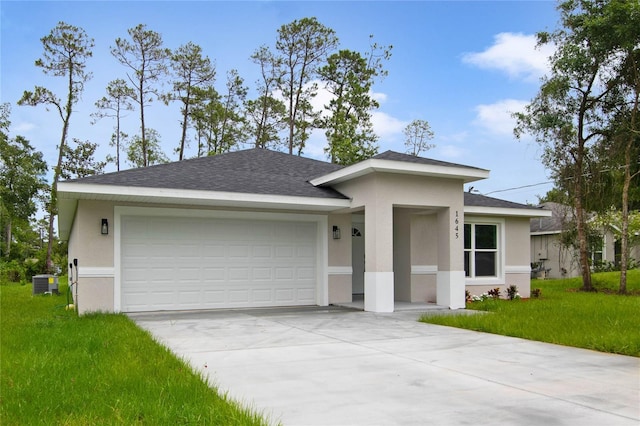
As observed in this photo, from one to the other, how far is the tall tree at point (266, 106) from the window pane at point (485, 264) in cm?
1866

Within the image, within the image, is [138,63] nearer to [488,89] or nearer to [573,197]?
[488,89]

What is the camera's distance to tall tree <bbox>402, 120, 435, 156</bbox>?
1335 inches

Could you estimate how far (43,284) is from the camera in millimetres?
18469

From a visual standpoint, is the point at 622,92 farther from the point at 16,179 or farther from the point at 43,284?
the point at 16,179

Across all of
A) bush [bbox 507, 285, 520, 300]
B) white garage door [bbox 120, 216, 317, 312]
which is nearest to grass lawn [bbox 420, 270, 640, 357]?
bush [bbox 507, 285, 520, 300]

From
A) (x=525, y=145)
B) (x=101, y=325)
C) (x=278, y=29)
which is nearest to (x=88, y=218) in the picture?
(x=101, y=325)

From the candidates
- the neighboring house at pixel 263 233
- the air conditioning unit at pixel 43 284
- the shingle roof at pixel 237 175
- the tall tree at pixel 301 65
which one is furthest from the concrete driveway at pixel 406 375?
the tall tree at pixel 301 65

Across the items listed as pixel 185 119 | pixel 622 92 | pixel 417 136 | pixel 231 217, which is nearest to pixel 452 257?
pixel 231 217

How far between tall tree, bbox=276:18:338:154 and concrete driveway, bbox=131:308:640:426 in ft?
74.5

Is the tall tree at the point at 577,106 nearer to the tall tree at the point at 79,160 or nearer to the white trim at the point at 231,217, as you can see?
the white trim at the point at 231,217

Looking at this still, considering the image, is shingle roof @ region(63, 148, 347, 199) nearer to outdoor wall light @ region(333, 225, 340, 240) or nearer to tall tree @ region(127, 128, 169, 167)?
outdoor wall light @ region(333, 225, 340, 240)

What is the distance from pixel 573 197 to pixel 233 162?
12370 millimetres

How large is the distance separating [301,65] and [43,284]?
60.1ft

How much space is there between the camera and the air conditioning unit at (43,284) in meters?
18.3
